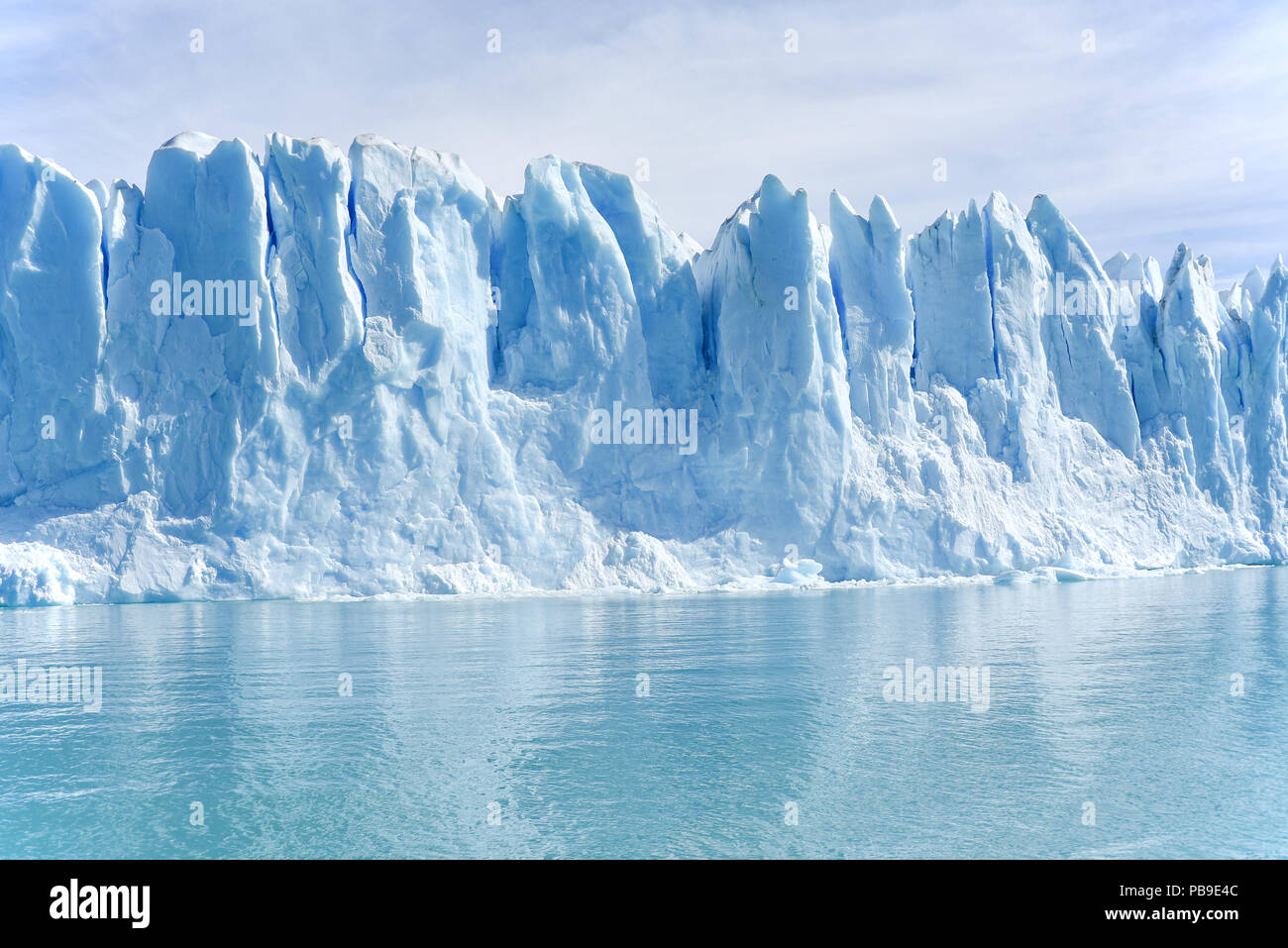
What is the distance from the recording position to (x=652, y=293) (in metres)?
26.0

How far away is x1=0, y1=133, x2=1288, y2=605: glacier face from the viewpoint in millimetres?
22234

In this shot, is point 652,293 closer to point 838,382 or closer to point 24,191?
point 838,382

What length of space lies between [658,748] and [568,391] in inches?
→ 708

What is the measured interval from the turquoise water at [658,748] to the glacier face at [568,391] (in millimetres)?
8728

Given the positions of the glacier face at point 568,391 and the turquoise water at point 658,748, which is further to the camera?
the glacier face at point 568,391

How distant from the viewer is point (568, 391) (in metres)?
25.0

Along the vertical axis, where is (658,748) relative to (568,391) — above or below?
below

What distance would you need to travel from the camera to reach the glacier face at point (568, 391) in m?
22.2

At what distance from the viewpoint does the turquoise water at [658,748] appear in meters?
5.83

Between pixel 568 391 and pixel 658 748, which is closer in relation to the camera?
pixel 658 748

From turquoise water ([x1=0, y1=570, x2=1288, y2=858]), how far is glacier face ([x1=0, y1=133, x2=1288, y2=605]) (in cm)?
873

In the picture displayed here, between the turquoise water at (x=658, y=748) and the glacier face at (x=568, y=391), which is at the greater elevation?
the glacier face at (x=568, y=391)
